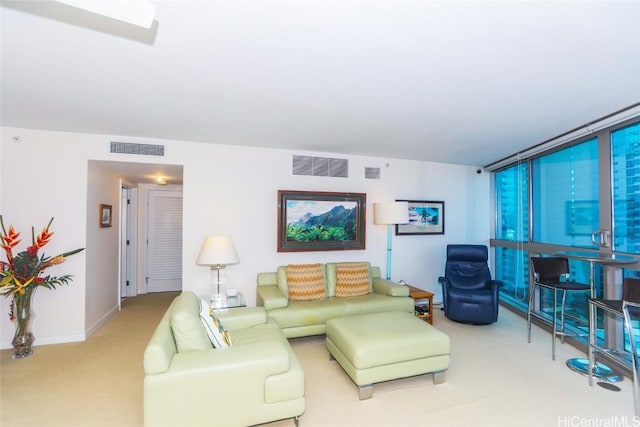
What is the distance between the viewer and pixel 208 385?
1748 millimetres

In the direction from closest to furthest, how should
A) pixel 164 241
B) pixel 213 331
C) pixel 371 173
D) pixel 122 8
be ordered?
pixel 122 8, pixel 213 331, pixel 371 173, pixel 164 241

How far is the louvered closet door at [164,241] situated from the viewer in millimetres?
5574

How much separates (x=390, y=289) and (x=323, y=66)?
2.85m

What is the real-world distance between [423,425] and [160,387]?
Result: 5.73 feet

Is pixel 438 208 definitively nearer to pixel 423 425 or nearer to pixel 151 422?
pixel 423 425

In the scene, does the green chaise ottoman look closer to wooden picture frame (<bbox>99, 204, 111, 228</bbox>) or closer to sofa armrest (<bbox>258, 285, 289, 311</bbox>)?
sofa armrest (<bbox>258, 285, 289, 311</bbox>)

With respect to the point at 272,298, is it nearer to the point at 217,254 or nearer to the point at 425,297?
the point at 217,254

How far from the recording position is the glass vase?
2.94m

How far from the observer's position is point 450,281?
4.16 meters

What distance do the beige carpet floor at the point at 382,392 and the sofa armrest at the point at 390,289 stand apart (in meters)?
0.80

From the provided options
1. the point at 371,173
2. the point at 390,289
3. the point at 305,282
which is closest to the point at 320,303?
the point at 305,282

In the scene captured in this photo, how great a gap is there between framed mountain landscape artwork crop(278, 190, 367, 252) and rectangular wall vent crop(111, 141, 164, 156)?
5.30ft

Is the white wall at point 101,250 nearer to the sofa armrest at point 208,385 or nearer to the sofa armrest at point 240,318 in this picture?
the sofa armrest at point 240,318

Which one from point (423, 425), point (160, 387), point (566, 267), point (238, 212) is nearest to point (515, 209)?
point (566, 267)
